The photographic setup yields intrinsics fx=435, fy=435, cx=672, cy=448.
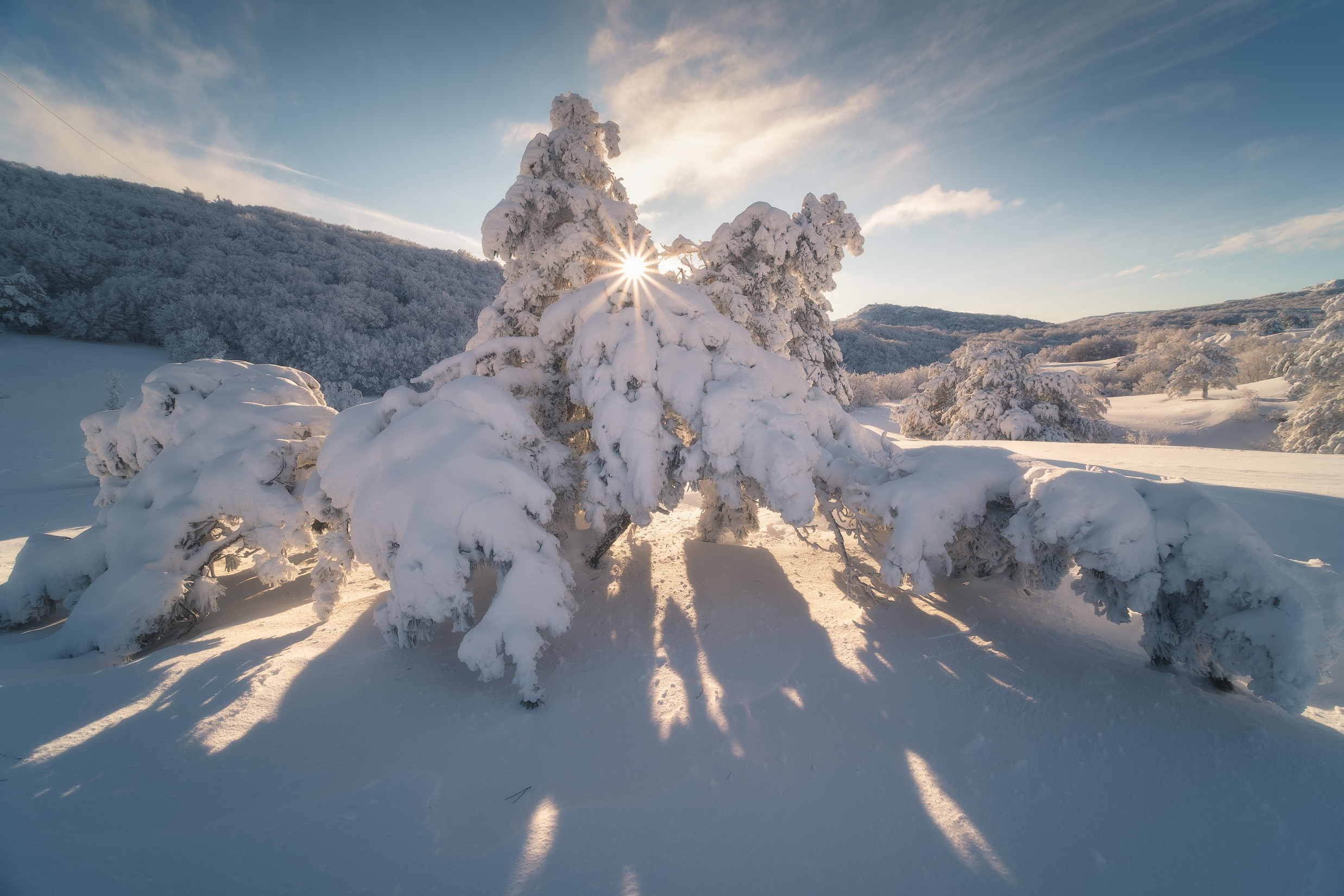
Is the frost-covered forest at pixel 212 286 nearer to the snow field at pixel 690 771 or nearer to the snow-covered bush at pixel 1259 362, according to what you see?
the snow field at pixel 690 771

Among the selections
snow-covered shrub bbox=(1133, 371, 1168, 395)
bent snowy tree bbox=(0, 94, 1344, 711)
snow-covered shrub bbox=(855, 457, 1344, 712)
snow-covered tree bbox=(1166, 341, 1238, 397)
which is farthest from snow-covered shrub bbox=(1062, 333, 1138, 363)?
snow-covered shrub bbox=(855, 457, 1344, 712)

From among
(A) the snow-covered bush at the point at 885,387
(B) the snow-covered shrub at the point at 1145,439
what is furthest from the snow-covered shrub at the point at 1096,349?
(B) the snow-covered shrub at the point at 1145,439

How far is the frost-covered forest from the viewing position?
2073 centimetres

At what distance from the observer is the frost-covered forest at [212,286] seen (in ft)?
68.0

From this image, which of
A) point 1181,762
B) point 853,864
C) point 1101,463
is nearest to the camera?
point 853,864

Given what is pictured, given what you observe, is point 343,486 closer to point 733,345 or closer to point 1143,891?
point 733,345

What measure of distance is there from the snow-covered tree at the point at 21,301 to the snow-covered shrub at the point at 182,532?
2408 cm

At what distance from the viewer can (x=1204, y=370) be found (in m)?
18.1

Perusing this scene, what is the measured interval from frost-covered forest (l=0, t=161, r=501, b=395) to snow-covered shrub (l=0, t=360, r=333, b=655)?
13493 mm

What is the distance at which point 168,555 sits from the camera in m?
5.18

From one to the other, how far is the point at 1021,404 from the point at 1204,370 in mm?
10947

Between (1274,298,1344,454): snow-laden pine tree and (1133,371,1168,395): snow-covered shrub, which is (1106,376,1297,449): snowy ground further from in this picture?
(1133,371,1168,395): snow-covered shrub

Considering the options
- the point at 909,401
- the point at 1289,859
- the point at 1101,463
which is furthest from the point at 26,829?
the point at 909,401

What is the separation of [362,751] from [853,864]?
3.54 m
